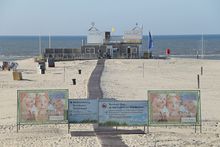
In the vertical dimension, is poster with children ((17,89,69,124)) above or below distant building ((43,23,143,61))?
below

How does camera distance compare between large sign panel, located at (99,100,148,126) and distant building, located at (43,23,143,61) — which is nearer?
large sign panel, located at (99,100,148,126)

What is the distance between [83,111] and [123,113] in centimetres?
114

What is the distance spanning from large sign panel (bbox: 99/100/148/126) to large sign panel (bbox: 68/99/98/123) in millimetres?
194

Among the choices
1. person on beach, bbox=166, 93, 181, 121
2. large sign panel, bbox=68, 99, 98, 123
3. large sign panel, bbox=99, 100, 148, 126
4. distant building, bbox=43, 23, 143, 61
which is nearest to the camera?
large sign panel, bbox=99, 100, 148, 126

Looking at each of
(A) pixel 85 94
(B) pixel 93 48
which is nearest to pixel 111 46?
(B) pixel 93 48

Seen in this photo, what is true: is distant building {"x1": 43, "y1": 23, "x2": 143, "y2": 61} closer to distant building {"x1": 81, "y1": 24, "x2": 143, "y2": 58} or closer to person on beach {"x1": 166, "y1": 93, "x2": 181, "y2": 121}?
distant building {"x1": 81, "y1": 24, "x2": 143, "y2": 58}

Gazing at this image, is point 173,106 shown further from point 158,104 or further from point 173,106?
point 158,104

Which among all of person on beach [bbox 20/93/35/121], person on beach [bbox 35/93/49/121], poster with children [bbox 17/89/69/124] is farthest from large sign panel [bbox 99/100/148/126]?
person on beach [bbox 20/93/35/121]

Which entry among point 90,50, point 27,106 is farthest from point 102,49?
point 27,106

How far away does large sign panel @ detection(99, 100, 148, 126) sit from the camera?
16.6 metres

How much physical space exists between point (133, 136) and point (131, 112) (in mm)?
781

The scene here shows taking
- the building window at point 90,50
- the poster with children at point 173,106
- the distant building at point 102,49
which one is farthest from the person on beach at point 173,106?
A: the building window at point 90,50

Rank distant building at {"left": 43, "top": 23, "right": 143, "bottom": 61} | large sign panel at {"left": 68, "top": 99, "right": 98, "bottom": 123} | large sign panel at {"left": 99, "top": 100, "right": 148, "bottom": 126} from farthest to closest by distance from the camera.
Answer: distant building at {"left": 43, "top": 23, "right": 143, "bottom": 61}
large sign panel at {"left": 68, "top": 99, "right": 98, "bottom": 123}
large sign panel at {"left": 99, "top": 100, "right": 148, "bottom": 126}

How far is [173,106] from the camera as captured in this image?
55.3ft
